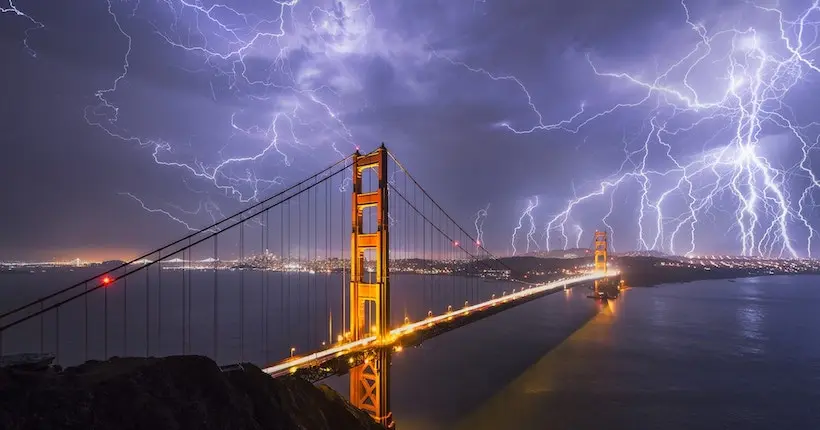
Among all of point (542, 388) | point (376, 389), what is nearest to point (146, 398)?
point (376, 389)

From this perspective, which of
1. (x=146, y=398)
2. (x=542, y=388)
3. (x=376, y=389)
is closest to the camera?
(x=146, y=398)

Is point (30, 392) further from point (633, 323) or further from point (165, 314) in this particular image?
point (165, 314)

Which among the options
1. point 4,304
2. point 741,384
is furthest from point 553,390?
point 4,304

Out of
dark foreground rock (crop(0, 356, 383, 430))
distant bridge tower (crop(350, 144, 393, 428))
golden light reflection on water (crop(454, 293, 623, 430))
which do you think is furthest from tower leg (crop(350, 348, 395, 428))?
dark foreground rock (crop(0, 356, 383, 430))

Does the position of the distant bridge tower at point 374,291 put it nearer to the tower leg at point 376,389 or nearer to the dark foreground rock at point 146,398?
the tower leg at point 376,389

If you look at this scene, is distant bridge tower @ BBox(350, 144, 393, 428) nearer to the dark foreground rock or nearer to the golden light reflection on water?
the golden light reflection on water

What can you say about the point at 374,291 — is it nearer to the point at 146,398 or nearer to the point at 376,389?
the point at 376,389
